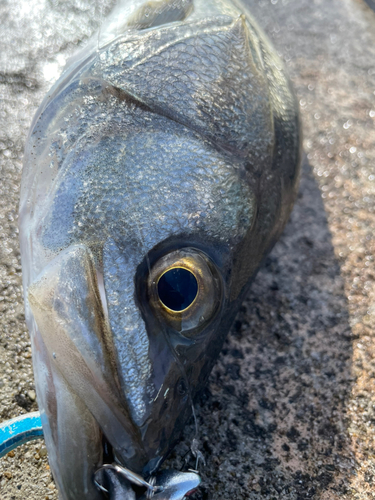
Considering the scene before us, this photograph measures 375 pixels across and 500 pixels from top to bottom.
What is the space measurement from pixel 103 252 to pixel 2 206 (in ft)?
3.28

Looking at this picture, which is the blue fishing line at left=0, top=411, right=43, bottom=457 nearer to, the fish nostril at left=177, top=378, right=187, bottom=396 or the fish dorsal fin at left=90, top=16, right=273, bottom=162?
the fish nostril at left=177, top=378, right=187, bottom=396

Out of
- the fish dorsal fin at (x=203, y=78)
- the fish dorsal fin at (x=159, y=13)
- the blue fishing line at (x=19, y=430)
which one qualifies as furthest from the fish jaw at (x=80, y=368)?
the fish dorsal fin at (x=159, y=13)

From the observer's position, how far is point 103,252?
44.1 inches

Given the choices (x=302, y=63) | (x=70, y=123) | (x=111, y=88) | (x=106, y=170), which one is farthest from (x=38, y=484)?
(x=302, y=63)

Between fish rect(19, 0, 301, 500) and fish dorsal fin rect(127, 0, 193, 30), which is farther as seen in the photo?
fish dorsal fin rect(127, 0, 193, 30)

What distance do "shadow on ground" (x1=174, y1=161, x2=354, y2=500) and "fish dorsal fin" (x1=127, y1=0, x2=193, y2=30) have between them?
111 cm

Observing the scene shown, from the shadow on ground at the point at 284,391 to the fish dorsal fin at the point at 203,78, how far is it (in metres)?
0.81

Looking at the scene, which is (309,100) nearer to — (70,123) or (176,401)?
(70,123)

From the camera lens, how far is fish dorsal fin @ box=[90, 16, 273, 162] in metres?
1.31

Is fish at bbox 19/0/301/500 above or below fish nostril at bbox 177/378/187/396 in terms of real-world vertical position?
above

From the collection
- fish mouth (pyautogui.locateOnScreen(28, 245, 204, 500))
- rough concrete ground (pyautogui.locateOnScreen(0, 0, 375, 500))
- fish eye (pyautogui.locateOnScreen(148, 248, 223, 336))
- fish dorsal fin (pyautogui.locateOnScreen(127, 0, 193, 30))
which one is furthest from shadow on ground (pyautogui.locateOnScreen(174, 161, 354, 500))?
fish dorsal fin (pyautogui.locateOnScreen(127, 0, 193, 30))

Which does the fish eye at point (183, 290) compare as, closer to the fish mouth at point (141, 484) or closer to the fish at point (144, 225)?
the fish at point (144, 225)

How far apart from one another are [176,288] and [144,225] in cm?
18

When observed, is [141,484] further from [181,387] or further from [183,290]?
[183,290]
